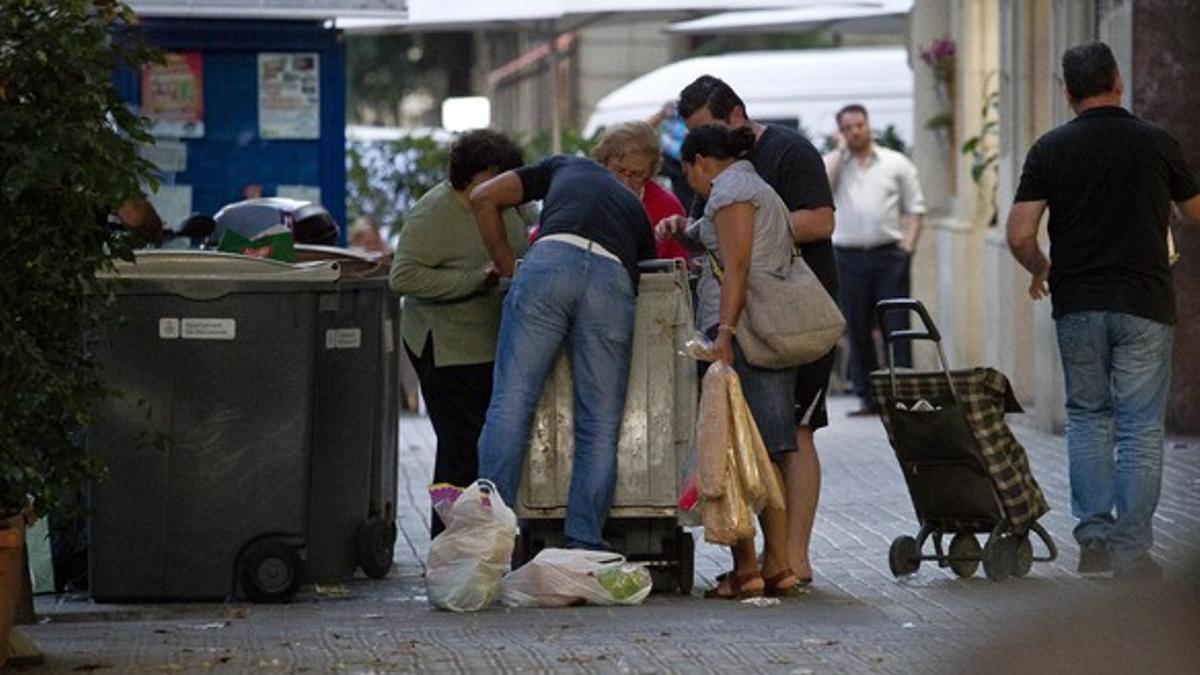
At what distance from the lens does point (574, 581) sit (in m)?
9.85

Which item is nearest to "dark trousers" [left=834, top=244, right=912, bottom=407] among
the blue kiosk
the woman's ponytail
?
the blue kiosk

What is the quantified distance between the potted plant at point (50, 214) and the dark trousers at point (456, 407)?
273 cm

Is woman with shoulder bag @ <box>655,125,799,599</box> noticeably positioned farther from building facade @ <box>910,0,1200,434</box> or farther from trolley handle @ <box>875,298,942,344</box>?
building facade @ <box>910,0,1200,434</box>

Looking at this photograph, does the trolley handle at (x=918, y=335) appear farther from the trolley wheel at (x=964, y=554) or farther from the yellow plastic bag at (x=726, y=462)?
the yellow plastic bag at (x=726, y=462)

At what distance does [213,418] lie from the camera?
10047 mm

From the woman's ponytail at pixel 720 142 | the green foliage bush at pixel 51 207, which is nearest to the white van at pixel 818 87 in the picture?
the woman's ponytail at pixel 720 142

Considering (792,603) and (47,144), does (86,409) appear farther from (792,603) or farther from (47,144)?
(792,603)

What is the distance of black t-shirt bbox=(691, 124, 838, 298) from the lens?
10.3m

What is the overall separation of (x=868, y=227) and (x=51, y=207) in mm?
11861

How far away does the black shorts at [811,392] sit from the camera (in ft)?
33.9

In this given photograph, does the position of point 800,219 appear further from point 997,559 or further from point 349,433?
point 349,433

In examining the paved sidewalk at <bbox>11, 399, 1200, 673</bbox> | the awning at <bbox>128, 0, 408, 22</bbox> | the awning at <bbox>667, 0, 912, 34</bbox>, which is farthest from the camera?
the awning at <bbox>667, 0, 912, 34</bbox>

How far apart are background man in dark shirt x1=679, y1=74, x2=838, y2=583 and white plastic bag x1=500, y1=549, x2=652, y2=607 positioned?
70cm

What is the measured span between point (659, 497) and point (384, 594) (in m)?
1.13
